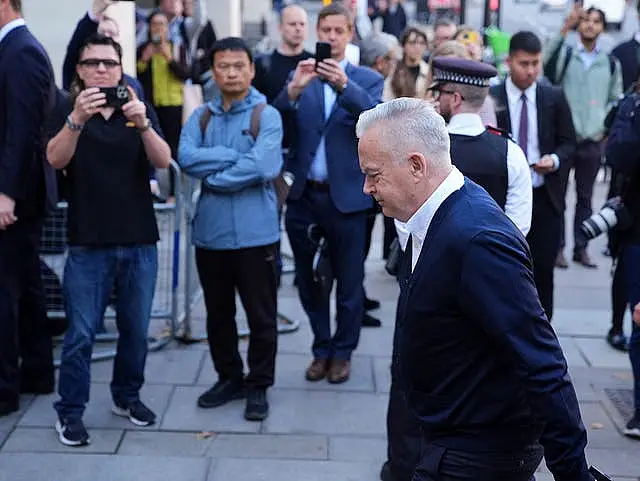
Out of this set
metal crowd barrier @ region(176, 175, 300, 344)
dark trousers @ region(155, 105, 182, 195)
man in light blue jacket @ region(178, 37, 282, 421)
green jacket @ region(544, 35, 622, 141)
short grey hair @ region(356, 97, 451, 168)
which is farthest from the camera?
→ dark trousers @ region(155, 105, 182, 195)

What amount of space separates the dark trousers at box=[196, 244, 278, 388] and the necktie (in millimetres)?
1777

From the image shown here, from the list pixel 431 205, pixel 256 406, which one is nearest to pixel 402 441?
pixel 431 205

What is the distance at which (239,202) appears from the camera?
532 centimetres

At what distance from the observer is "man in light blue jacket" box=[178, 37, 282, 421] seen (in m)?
5.25

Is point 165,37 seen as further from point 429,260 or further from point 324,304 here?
point 429,260

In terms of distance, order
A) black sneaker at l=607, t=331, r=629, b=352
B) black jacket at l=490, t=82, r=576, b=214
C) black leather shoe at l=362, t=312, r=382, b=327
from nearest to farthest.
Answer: black jacket at l=490, t=82, r=576, b=214 < black sneaker at l=607, t=331, r=629, b=352 < black leather shoe at l=362, t=312, r=382, b=327

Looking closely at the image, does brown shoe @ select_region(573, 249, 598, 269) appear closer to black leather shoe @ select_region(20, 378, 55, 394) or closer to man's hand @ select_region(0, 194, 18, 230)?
black leather shoe @ select_region(20, 378, 55, 394)

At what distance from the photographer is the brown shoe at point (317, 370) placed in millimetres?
6047

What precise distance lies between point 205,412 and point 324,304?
0.97m

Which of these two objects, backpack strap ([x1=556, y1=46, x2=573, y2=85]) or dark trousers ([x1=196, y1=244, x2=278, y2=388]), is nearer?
dark trousers ([x1=196, y1=244, x2=278, y2=388])

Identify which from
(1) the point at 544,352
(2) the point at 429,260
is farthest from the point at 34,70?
(1) the point at 544,352

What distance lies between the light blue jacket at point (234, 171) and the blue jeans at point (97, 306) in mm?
385

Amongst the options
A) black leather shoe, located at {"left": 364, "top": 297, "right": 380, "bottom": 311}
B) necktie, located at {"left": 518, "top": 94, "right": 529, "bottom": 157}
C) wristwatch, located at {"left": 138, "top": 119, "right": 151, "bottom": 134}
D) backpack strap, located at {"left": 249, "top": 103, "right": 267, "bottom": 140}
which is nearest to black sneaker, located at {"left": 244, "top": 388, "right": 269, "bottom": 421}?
backpack strap, located at {"left": 249, "top": 103, "right": 267, "bottom": 140}

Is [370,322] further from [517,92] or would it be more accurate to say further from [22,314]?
[22,314]
